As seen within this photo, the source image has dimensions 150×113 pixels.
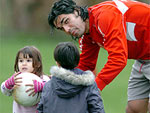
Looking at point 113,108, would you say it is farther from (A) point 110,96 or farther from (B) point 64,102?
(B) point 64,102

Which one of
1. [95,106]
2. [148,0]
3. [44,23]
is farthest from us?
[44,23]

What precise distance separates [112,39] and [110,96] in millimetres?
3210

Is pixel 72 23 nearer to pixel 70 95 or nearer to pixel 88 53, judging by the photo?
pixel 88 53

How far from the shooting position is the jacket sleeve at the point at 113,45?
3.33m

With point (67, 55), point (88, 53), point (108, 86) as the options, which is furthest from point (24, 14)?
point (67, 55)

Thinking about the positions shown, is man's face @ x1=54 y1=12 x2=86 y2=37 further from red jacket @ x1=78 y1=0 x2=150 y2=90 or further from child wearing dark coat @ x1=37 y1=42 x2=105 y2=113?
child wearing dark coat @ x1=37 y1=42 x2=105 y2=113

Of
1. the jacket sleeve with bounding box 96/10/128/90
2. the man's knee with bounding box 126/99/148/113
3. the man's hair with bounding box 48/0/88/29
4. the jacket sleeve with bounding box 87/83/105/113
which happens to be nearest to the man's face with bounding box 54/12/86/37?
the man's hair with bounding box 48/0/88/29

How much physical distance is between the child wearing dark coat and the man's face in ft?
1.47

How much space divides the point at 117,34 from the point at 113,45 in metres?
0.10

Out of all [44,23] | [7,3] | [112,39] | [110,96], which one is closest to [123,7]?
[112,39]

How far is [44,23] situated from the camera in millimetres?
19281

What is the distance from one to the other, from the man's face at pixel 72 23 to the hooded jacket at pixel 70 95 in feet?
1.85

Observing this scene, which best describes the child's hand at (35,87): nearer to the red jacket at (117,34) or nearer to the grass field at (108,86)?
the red jacket at (117,34)

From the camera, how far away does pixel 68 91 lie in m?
3.10
